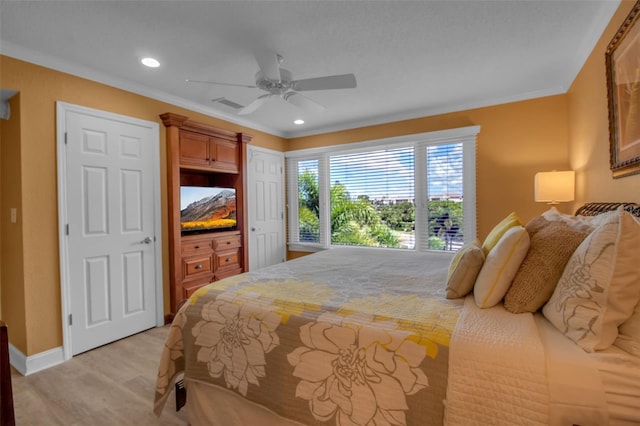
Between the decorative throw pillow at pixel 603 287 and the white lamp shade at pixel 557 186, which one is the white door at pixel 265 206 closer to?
the white lamp shade at pixel 557 186

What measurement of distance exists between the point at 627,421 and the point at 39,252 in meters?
3.56

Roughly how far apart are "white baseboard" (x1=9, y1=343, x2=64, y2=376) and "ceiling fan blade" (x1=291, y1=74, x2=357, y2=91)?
295 cm

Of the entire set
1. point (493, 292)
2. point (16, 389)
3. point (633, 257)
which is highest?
point (633, 257)

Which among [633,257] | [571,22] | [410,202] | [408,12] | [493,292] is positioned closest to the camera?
[633,257]

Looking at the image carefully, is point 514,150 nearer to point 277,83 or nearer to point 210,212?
point 277,83

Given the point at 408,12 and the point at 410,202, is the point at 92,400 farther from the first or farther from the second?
the point at 410,202

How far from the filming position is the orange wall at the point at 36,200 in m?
2.37

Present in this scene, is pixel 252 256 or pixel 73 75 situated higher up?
pixel 73 75

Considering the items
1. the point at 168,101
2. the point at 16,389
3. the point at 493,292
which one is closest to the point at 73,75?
the point at 168,101

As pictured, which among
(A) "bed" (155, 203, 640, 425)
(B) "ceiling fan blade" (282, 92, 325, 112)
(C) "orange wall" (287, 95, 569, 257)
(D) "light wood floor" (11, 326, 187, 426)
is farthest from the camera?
(C) "orange wall" (287, 95, 569, 257)

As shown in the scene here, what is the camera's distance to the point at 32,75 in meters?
2.41

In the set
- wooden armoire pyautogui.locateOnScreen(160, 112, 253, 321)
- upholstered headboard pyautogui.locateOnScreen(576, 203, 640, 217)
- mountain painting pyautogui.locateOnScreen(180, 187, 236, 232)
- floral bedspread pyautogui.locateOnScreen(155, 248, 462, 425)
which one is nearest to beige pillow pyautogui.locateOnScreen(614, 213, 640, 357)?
floral bedspread pyautogui.locateOnScreen(155, 248, 462, 425)

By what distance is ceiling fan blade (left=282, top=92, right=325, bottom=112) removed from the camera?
8.29 ft

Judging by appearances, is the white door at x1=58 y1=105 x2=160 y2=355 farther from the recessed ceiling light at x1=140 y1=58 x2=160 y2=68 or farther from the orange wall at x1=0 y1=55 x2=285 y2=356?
the recessed ceiling light at x1=140 y1=58 x2=160 y2=68
